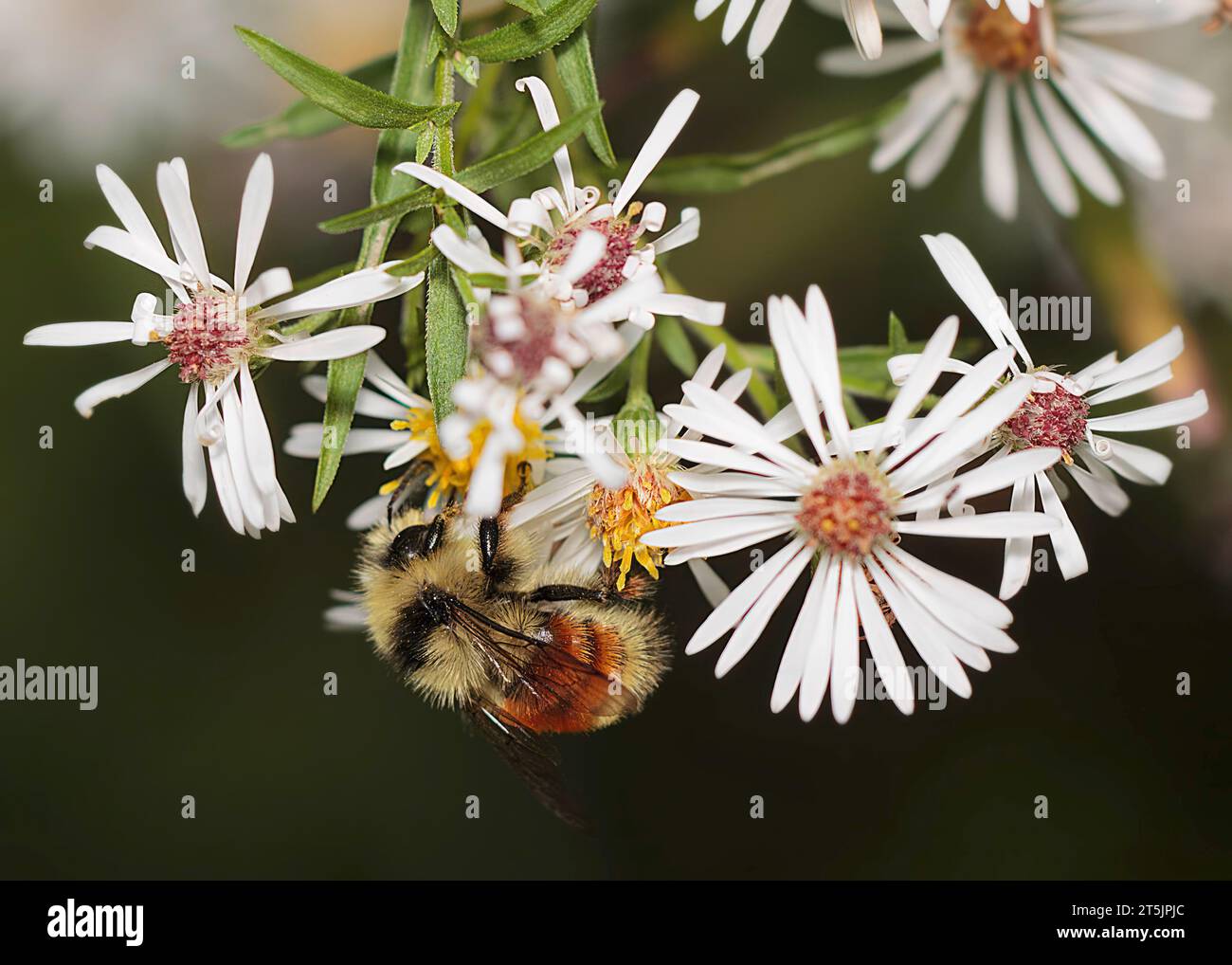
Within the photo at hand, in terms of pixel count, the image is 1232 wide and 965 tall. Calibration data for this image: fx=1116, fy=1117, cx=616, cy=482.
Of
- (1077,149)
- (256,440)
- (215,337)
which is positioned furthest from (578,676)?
(1077,149)

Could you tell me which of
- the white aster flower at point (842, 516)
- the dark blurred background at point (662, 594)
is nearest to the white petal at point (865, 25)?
the white aster flower at point (842, 516)

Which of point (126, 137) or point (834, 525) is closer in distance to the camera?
point (834, 525)

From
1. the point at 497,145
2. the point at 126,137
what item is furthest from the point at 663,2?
the point at 126,137

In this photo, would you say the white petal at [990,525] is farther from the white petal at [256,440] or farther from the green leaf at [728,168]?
the white petal at [256,440]

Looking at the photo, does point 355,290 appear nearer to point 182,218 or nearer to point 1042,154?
point 182,218

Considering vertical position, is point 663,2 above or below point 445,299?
above
